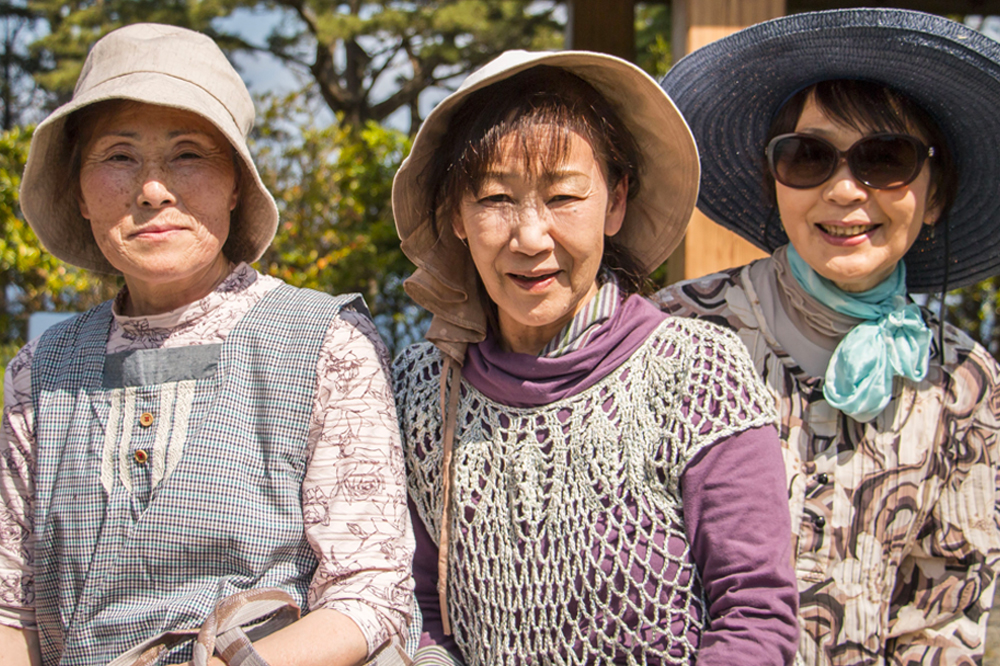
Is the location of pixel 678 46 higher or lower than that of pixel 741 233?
higher

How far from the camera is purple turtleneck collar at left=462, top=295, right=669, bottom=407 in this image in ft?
6.31

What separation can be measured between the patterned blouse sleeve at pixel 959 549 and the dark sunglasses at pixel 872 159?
0.52m

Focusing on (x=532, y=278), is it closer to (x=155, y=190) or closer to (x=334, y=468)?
(x=334, y=468)

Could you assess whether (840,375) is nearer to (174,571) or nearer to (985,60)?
(985,60)

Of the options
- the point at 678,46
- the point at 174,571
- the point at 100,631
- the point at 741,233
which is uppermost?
the point at 678,46

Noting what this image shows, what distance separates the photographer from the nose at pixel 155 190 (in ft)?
6.27

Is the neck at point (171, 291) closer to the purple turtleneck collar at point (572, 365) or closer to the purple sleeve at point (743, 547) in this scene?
the purple turtleneck collar at point (572, 365)

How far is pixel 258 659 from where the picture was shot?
5.43 feet

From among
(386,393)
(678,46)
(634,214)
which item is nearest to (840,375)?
(634,214)

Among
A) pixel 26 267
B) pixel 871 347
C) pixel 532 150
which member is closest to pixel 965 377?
pixel 871 347

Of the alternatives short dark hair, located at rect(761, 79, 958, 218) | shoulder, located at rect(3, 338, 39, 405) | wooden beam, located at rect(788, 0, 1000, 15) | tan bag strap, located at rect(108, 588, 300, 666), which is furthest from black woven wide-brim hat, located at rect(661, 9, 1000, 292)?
wooden beam, located at rect(788, 0, 1000, 15)

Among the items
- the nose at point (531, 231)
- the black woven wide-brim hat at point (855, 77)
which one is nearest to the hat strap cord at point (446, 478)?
the nose at point (531, 231)

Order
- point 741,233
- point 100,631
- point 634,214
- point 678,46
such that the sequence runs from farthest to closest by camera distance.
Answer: point 678,46, point 741,233, point 634,214, point 100,631

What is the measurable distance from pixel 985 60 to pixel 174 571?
220 cm
